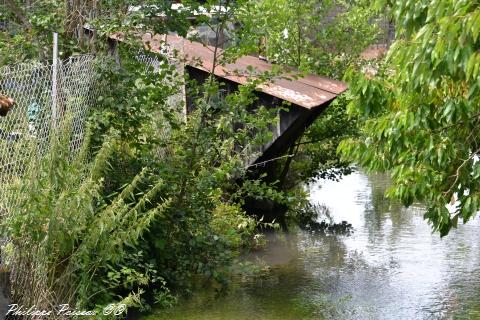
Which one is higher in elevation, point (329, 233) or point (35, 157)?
point (35, 157)

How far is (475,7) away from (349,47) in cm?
1136

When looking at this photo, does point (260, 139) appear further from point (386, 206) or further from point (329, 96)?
point (386, 206)

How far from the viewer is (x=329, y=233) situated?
1470 cm

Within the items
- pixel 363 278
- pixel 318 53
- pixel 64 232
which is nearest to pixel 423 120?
pixel 64 232

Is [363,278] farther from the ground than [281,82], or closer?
closer

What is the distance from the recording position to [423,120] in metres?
6.20

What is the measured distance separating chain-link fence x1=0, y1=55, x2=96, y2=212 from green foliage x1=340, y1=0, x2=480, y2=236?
2.50 m

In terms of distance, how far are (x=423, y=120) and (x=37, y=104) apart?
3507mm

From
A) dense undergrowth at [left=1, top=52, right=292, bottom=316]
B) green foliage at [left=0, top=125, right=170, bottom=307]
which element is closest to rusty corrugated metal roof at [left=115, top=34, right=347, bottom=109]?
dense undergrowth at [left=1, top=52, right=292, bottom=316]

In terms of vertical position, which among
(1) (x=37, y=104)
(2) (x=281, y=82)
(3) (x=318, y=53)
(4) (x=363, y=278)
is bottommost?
(4) (x=363, y=278)

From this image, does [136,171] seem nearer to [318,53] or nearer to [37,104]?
[37,104]

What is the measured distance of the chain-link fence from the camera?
23.7 ft

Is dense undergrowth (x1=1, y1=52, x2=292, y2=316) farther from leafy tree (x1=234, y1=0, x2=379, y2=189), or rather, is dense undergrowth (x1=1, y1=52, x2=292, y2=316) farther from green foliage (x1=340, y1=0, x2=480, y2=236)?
leafy tree (x1=234, y1=0, x2=379, y2=189)

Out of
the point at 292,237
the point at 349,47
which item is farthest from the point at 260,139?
the point at 349,47
